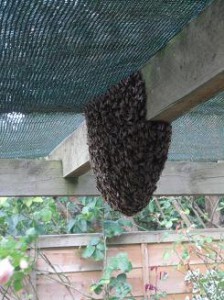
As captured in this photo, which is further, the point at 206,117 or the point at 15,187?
the point at 15,187

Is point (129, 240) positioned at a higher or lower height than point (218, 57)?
lower

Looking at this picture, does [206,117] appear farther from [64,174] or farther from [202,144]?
[64,174]

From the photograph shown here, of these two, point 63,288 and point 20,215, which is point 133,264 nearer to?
point 63,288

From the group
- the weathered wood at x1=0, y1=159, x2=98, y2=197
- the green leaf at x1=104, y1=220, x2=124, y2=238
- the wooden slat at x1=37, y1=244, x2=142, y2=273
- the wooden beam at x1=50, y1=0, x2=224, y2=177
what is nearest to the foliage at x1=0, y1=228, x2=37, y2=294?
the wooden slat at x1=37, y1=244, x2=142, y2=273

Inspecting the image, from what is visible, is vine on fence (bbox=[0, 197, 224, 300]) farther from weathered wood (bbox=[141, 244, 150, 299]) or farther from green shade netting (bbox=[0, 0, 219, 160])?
green shade netting (bbox=[0, 0, 219, 160])

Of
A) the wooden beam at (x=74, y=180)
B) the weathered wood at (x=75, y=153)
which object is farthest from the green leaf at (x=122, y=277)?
the weathered wood at (x=75, y=153)

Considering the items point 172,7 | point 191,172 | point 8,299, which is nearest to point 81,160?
point 191,172

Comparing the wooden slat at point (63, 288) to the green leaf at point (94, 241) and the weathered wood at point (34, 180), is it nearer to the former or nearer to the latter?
the green leaf at point (94, 241)
